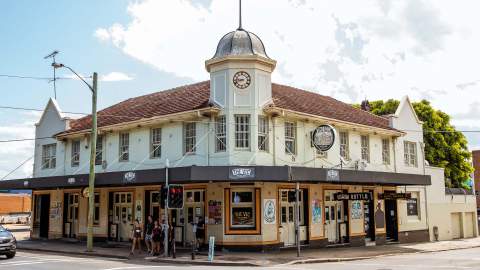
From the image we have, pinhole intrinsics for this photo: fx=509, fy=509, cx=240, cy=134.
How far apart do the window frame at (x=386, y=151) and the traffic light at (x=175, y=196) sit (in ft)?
49.5

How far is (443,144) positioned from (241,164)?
30.6 meters

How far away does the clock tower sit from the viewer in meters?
23.2

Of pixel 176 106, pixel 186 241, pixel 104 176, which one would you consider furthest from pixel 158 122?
pixel 186 241

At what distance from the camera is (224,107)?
23516 mm

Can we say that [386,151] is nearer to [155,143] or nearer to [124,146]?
[155,143]

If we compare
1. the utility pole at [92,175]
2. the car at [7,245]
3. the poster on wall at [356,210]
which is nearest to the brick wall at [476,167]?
the poster on wall at [356,210]

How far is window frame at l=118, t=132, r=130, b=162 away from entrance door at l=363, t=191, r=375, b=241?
13.7 m

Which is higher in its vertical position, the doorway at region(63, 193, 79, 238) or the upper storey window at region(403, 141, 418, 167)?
the upper storey window at region(403, 141, 418, 167)

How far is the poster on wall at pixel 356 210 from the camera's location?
1109 inches

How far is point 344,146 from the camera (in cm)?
2820

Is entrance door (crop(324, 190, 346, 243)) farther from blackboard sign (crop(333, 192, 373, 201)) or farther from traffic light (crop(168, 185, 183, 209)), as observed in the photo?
traffic light (crop(168, 185, 183, 209))

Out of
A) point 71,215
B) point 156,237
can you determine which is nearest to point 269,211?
point 156,237

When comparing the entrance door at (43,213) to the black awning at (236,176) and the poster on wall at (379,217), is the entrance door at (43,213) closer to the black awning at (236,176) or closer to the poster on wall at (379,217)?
the black awning at (236,176)

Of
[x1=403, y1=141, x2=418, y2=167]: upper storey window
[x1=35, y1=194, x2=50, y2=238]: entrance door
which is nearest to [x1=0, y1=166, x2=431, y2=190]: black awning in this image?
[x1=403, y1=141, x2=418, y2=167]: upper storey window
